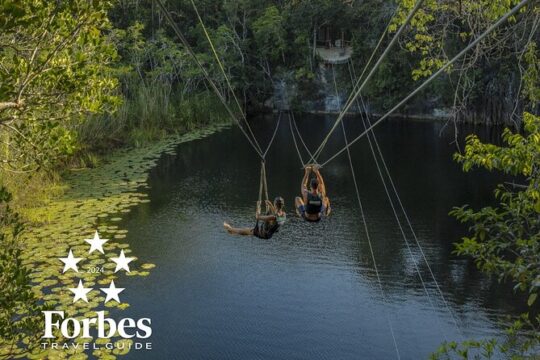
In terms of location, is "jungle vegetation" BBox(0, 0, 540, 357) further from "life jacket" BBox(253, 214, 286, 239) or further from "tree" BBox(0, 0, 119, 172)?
"life jacket" BBox(253, 214, 286, 239)

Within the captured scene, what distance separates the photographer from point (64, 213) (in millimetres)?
12453

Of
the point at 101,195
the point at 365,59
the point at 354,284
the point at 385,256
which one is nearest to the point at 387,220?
the point at 385,256

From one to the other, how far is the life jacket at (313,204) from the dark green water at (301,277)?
5.72ft

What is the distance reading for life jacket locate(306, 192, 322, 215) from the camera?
7699 mm

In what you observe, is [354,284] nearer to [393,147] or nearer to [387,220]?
[387,220]

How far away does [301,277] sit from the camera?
32.0 feet

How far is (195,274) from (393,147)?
13472 mm

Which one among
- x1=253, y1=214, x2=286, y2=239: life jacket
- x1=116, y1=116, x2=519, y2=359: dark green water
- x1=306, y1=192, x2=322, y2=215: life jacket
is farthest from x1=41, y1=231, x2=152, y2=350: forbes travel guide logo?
x1=306, y1=192, x2=322, y2=215: life jacket

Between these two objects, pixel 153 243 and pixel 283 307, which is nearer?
pixel 283 307

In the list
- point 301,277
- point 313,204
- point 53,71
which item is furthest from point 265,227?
point 53,71

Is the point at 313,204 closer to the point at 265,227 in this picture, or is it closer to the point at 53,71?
the point at 265,227

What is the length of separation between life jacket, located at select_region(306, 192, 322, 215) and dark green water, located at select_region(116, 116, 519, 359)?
1743mm

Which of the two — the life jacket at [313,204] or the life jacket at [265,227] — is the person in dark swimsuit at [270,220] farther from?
the life jacket at [313,204]

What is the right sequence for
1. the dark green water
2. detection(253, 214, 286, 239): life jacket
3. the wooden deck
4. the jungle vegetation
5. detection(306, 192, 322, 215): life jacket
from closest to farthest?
the jungle vegetation, detection(253, 214, 286, 239): life jacket, detection(306, 192, 322, 215): life jacket, the dark green water, the wooden deck
